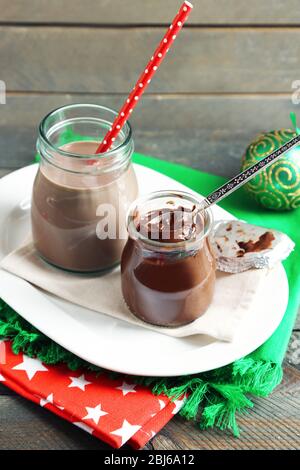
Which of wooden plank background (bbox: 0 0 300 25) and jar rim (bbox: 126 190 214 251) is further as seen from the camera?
wooden plank background (bbox: 0 0 300 25)

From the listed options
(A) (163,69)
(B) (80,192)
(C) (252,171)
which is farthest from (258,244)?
(A) (163,69)

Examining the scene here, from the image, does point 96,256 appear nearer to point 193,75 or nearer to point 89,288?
point 89,288

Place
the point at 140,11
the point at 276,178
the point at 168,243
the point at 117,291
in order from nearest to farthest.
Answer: the point at 168,243 < the point at 117,291 < the point at 276,178 < the point at 140,11

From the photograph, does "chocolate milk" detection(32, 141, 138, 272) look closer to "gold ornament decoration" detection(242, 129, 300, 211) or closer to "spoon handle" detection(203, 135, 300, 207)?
"spoon handle" detection(203, 135, 300, 207)

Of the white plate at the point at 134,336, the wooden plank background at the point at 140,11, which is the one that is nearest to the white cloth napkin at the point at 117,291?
the white plate at the point at 134,336

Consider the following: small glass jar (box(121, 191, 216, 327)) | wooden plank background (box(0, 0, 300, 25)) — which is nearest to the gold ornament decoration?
small glass jar (box(121, 191, 216, 327))

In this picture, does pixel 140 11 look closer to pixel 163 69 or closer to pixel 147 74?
pixel 163 69

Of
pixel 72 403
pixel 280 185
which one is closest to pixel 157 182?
pixel 280 185
